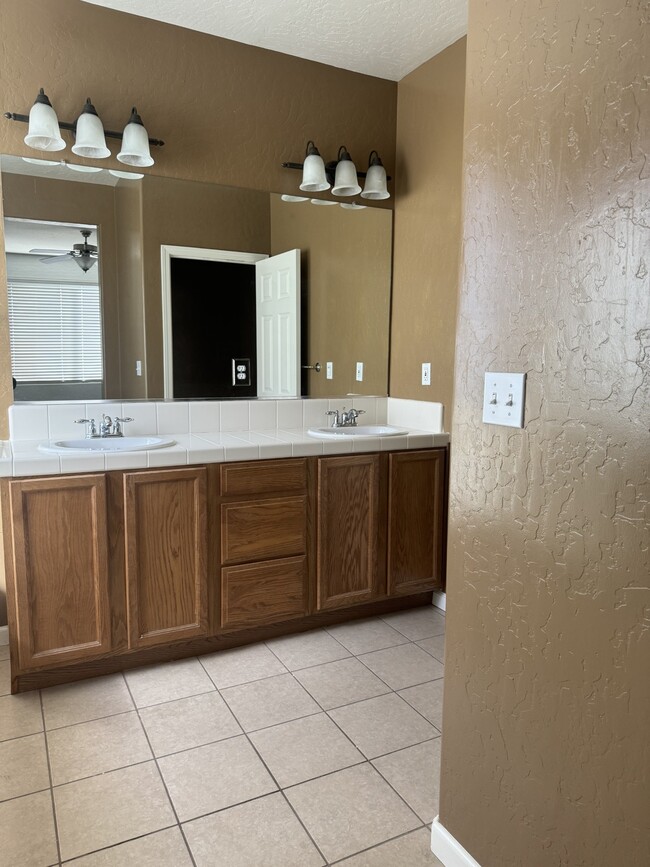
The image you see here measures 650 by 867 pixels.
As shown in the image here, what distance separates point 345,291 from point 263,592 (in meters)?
1.60

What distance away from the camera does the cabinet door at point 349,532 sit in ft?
8.90

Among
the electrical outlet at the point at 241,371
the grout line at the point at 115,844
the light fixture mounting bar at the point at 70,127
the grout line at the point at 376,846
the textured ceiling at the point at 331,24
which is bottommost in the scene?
the grout line at the point at 376,846

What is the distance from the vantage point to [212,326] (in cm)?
296

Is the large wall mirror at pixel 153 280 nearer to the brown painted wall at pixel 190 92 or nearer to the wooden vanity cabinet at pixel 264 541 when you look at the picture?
the brown painted wall at pixel 190 92

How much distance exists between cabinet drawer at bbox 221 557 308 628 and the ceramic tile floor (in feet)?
0.51

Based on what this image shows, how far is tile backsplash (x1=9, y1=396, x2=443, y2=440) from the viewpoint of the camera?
8.62 feet

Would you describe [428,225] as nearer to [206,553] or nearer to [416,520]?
[416,520]

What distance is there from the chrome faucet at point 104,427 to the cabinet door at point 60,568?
49 centimetres

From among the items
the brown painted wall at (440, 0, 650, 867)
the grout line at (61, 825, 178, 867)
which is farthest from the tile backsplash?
the brown painted wall at (440, 0, 650, 867)

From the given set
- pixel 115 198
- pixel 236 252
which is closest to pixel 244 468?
pixel 236 252

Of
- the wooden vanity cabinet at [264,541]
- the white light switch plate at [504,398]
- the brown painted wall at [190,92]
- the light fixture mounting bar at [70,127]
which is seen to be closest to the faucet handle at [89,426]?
the brown painted wall at [190,92]

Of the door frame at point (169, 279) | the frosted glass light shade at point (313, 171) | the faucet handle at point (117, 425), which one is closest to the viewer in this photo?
the faucet handle at point (117, 425)

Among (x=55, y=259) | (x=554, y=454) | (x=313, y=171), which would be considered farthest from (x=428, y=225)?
(x=554, y=454)

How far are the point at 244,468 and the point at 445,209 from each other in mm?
1571
